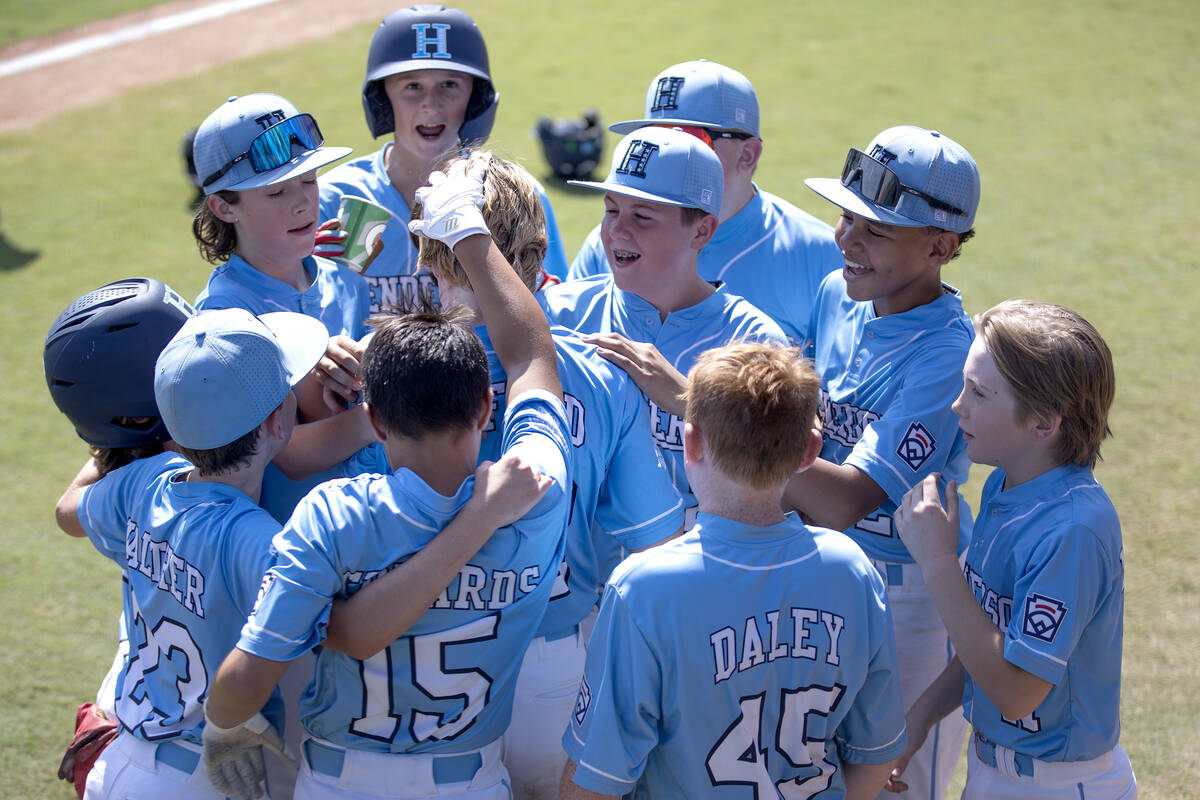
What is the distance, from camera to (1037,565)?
2422 mm

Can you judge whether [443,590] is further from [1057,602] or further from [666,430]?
[1057,602]

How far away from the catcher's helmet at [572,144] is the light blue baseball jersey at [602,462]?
7162 mm

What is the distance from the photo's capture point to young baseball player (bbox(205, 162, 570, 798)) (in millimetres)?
2068

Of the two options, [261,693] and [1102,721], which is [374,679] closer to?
[261,693]

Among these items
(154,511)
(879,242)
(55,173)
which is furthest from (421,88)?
(55,173)

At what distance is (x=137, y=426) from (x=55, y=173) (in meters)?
8.56

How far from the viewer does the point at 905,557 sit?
3.10 m

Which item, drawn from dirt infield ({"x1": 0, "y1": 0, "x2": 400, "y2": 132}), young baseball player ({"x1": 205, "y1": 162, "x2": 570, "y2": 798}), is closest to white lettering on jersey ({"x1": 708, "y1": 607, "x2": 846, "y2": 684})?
young baseball player ({"x1": 205, "y1": 162, "x2": 570, "y2": 798})

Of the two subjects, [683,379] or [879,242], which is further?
[879,242]

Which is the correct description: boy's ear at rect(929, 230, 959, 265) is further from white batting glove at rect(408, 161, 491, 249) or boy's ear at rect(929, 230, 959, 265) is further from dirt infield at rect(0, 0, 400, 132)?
dirt infield at rect(0, 0, 400, 132)

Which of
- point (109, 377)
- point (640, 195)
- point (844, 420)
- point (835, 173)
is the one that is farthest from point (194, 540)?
point (835, 173)

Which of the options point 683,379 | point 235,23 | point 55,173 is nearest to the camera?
point 683,379

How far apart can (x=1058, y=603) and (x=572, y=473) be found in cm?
120

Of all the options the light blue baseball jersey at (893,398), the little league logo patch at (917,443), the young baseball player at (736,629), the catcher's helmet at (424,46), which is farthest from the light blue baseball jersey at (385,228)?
the young baseball player at (736,629)
